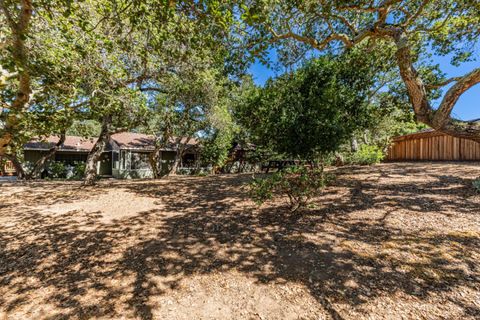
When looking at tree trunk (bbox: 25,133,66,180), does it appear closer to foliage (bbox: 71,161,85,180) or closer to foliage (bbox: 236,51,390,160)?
foliage (bbox: 71,161,85,180)

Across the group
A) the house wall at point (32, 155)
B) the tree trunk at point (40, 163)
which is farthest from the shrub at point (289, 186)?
the house wall at point (32, 155)

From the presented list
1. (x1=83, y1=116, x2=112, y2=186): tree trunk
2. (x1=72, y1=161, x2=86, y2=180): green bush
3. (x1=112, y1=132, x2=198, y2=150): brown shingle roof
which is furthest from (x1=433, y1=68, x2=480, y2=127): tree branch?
(x1=72, y1=161, x2=86, y2=180): green bush

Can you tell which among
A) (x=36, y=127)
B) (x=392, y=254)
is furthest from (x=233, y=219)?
(x=36, y=127)

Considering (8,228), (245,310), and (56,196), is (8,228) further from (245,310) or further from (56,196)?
(245,310)

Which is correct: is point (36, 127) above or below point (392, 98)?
below

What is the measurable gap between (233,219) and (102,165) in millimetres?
20619

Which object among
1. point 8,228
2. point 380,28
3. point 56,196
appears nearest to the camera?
point 8,228

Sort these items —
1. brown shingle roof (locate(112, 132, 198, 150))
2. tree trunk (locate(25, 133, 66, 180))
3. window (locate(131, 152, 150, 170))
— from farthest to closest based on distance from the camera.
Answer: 1. window (locate(131, 152, 150, 170))
2. brown shingle roof (locate(112, 132, 198, 150))
3. tree trunk (locate(25, 133, 66, 180))

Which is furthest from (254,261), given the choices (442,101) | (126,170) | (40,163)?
(126,170)

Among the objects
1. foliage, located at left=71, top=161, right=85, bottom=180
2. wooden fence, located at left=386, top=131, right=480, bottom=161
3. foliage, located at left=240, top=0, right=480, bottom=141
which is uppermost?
foliage, located at left=240, top=0, right=480, bottom=141

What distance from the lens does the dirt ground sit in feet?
8.00

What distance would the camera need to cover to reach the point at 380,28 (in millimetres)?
5980

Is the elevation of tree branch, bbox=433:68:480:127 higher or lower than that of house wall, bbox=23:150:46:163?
higher

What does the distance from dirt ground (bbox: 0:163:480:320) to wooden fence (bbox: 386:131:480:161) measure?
984cm
